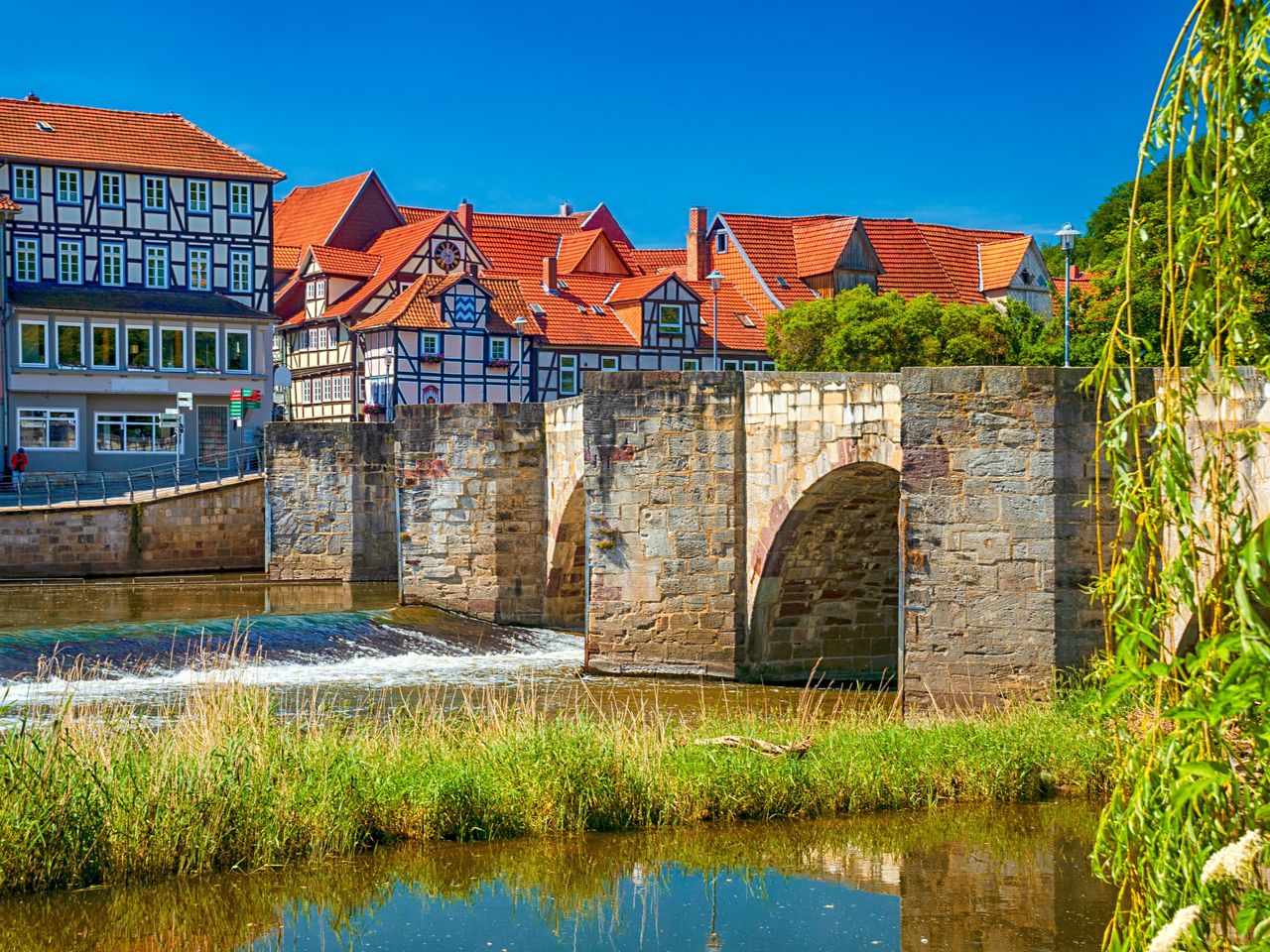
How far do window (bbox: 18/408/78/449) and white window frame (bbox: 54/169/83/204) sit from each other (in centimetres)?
564

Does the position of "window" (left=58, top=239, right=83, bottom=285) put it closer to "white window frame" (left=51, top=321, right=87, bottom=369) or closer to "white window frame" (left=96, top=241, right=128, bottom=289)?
"white window frame" (left=96, top=241, right=128, bottom=289)

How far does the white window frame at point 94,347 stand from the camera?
135ft

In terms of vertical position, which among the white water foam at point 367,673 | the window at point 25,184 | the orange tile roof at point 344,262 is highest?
the window at point 25,184

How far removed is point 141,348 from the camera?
138 feet

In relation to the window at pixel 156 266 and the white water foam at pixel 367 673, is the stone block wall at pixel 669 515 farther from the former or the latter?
the window at pixel 156 266

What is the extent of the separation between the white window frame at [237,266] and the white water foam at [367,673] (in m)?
25.4

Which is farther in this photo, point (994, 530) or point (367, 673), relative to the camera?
point (367, 673)

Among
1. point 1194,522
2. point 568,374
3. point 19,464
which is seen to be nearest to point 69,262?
point 19,464

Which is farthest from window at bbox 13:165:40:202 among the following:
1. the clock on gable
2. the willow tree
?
the willow tree

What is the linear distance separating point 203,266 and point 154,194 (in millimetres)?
2277

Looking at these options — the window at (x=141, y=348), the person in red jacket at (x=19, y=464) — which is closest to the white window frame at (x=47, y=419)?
the person in red jacket at (x=19, y=464)

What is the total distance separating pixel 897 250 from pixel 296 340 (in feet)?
66.8

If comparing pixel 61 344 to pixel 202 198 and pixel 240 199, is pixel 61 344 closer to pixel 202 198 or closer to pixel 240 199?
pixel 202 198

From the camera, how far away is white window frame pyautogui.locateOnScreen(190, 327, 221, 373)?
42.6 meters
